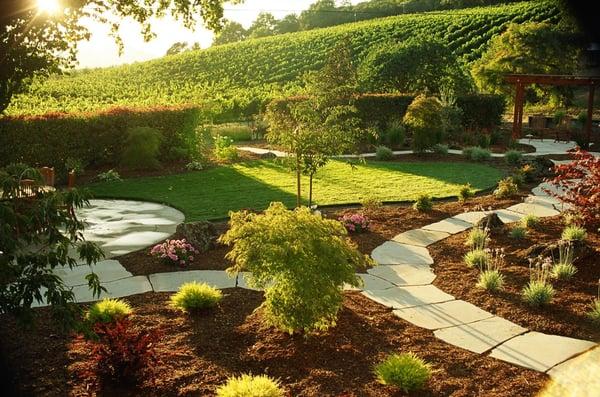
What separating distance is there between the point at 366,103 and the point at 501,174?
7852 mm

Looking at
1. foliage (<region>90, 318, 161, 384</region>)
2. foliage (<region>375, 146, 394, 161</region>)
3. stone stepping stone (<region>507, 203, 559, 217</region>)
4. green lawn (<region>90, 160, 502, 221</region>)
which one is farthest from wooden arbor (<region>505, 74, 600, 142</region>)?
foliage (<region>90, 318, 161, 384</region>)

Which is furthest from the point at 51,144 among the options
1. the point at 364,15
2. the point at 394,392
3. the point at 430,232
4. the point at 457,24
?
the point at 364,15

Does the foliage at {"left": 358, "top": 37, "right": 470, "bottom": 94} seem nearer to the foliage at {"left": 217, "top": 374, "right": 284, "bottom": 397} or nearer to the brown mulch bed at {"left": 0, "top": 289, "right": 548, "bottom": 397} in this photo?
the brown mulch bed at {"left": 0, "top": 289, "right": 548, "bottom": 397}

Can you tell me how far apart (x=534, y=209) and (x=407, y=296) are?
4.96 m

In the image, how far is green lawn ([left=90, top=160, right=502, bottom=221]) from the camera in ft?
35.9

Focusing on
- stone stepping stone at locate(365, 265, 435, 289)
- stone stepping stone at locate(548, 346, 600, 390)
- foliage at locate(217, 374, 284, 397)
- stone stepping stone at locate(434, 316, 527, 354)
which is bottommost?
stone stepping stone at locate(548, 346, 600, 390)

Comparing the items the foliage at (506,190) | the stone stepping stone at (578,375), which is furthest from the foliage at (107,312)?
the foliage at (506,190)

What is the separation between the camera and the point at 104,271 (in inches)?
269

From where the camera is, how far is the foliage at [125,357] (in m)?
4.12

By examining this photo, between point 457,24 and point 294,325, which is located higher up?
point 457,24

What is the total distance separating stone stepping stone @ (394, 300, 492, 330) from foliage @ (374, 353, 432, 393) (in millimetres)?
1124

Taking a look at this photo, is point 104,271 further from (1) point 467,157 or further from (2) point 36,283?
(1) point 467,157

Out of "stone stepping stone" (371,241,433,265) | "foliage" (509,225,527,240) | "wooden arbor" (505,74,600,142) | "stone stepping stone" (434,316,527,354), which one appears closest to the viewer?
"stone stepping stone" (434,316,527,354)

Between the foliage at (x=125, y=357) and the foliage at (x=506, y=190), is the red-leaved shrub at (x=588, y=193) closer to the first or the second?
the foliage at (x=506, y=190)
